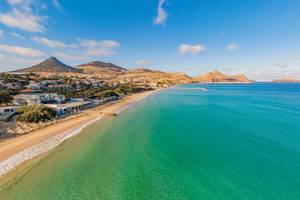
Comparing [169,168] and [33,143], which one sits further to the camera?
[33,143]

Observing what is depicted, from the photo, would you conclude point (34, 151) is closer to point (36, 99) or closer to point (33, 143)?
point (33, 143)

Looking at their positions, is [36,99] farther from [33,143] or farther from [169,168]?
[169,168]

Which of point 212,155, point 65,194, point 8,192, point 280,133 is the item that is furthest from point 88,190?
point 280,133

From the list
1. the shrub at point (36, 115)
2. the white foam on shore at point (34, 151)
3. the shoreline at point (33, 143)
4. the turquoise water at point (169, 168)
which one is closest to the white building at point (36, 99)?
the shrub at point (36, 115)

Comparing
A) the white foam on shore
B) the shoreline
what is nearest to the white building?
the shoreline

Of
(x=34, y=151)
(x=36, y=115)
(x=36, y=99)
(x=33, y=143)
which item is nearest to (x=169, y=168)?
(x=34, y=151)

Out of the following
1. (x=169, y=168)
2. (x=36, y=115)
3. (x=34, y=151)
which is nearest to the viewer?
(x=169, y=168)

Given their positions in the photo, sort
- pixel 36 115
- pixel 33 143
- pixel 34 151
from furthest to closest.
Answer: pixel 36 115
pixel 33 143
pixel 34 151

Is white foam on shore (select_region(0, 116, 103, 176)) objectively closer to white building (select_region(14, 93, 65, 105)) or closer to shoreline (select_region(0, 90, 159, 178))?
shoreline (select_region(0, 90, 159, 178))

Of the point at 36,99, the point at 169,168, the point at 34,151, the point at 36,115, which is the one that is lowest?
the point at 34,151

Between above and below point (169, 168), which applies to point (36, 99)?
above

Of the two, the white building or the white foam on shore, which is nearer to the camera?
the white foam on shore
